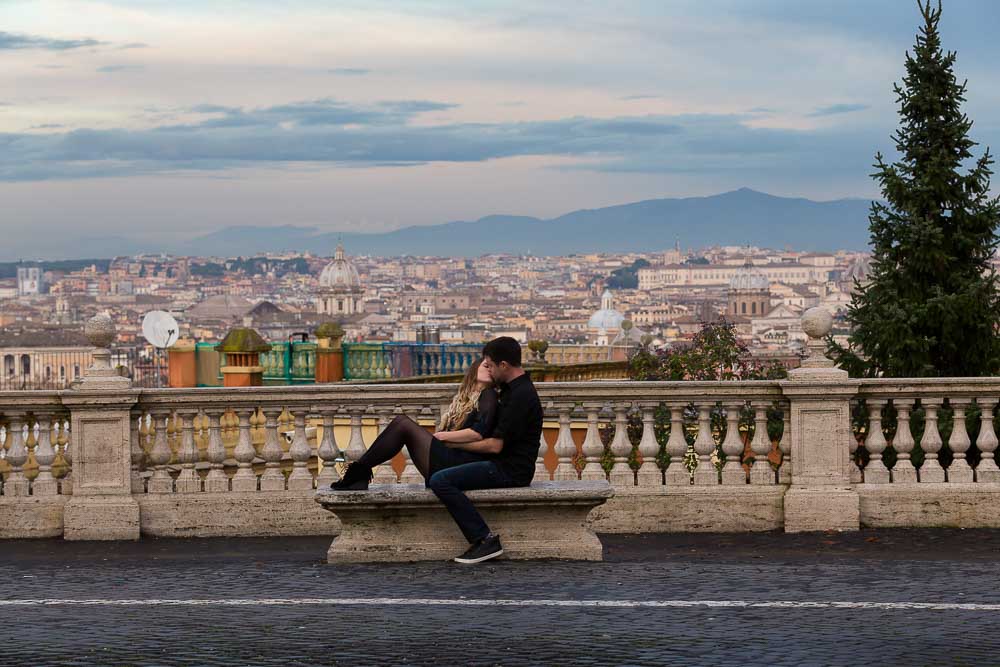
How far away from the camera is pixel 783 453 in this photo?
1050 centimetres

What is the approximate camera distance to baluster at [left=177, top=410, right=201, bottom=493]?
10.5 meters

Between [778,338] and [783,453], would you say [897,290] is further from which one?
[778,338]

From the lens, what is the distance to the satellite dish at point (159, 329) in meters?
31.3

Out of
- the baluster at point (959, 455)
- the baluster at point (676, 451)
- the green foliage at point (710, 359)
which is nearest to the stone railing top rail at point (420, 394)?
the baluster at point (676, 451)

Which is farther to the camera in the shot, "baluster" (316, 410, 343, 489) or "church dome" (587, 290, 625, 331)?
"church dome" (587, 290, 625, 331)

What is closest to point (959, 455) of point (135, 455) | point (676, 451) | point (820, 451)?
point (820, 451)

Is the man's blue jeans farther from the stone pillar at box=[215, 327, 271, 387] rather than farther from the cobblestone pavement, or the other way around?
the stone pillar at box=[215, 327, 271, 387]

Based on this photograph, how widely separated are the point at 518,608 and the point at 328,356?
78.1ft

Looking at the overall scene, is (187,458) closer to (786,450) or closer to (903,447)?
(786,450)

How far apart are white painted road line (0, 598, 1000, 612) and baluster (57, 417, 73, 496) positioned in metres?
2.60

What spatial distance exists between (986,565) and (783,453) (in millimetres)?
1899

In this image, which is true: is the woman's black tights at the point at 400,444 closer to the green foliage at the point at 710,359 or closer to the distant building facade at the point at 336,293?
the green foliage at the point at 710,359

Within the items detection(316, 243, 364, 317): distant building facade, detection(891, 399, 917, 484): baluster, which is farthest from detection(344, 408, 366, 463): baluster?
detection(316, 243, 364, 317): distant building facade

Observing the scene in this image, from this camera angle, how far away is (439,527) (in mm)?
9031
